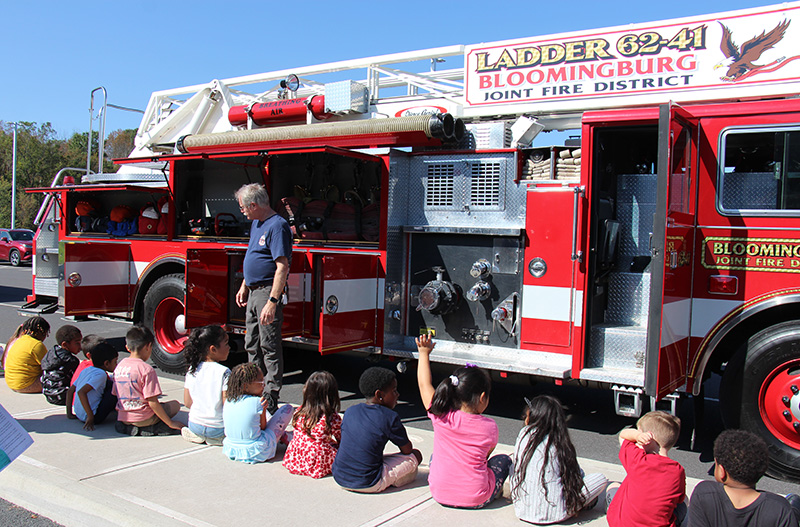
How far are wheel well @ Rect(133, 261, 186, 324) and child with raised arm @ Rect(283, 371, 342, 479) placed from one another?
4.06 m

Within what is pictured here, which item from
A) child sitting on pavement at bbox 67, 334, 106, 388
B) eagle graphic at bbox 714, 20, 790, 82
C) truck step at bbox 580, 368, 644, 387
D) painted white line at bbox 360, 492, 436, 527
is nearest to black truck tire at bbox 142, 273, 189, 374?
child sitting on pavement at bbox 67, 334, 106, 388

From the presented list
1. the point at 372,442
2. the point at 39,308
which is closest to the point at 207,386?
the point at 372,442

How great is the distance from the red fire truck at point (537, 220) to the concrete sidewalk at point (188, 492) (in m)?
1.08

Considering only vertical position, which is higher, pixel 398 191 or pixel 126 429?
pixel 398 191

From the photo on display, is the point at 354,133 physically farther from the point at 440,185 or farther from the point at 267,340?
the point at 267,340

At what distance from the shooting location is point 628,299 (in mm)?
5715

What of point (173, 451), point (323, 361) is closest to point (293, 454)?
point (173, 451)

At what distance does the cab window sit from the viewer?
15.7 ft

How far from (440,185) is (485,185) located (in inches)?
18.0

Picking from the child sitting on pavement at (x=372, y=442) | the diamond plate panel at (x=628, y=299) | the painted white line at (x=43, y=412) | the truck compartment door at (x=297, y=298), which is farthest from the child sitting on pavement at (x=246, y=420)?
the diamond plate panel at (x=628, y=299)

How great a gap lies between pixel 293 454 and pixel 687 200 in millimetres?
3283

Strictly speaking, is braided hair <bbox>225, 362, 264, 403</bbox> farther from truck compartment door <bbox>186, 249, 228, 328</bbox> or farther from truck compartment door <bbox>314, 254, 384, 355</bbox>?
truck compartment door <bbox>186, 249, 228, 328</bbox>

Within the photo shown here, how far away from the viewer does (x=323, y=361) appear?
28.2ft

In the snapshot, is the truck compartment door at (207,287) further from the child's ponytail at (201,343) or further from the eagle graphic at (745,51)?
the eagle graphic at (745,51)
